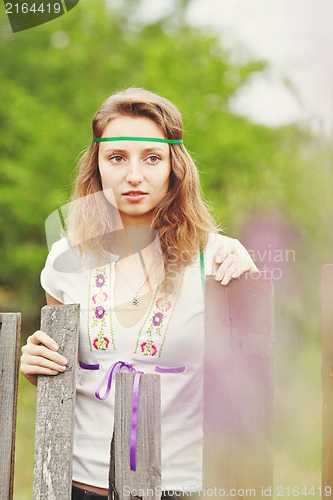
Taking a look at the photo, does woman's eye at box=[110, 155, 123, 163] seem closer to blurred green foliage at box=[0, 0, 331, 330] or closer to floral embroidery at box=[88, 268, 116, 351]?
floral embroidery at box=[88, 268, 116, 351]

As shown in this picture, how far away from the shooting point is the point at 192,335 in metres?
1.51

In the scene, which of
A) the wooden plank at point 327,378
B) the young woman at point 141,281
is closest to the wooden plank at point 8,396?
the young woman at point 141,281

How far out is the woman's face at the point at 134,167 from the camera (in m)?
1.55

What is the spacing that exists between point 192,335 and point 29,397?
18.2 feet

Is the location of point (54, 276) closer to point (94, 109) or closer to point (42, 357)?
point (42, 357)

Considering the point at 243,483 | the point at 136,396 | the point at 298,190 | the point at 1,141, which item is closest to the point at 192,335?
the point at 136,396

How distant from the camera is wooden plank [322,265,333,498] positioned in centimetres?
134

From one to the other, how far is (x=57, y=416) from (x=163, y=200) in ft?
1.64

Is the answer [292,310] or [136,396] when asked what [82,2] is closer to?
[292,310]

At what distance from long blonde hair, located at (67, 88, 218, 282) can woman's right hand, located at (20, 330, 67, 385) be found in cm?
27

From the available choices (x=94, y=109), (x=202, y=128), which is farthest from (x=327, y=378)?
(x=94, y=109)

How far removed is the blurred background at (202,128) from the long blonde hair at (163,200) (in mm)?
2491

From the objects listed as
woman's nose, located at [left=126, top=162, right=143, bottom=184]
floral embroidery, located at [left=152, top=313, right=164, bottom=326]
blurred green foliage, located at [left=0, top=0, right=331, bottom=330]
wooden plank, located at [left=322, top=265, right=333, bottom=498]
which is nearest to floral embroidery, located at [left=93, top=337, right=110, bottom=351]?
floral embroidery, located at [left=152, top=313, right=164, bottom=326]

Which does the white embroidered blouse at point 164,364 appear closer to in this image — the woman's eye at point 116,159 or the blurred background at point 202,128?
the woman's eye at point 116,159
